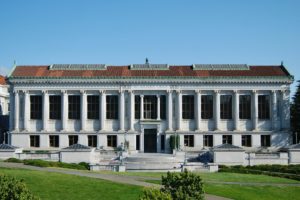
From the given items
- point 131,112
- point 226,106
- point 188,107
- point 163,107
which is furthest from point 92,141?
point 226,106

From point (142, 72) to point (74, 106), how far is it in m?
12.9

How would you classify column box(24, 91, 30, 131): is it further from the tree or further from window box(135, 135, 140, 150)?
the tree

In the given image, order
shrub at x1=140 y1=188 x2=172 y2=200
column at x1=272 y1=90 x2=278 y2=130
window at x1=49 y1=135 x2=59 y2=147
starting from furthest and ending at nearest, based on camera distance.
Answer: window at x1=49 y1=135 x2=59 y2=147, column at x1=272 y1=90 x2=278 y2=130, shrub at x1=140 y1=188 x2=172 y2=200

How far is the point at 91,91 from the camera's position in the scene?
77188 millimetres

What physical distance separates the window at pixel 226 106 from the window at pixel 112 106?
57.8 feet

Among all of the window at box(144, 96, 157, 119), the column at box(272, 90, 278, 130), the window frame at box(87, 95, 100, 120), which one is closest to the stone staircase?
the window at box(144, 96, 157, 119)

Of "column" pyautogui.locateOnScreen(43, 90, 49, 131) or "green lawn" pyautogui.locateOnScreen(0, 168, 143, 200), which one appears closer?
"green lawn" pyautogui.locateOnScreen(0, 168, 143, 200)

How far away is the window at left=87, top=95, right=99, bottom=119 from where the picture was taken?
77.4m

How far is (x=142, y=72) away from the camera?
78.9 m

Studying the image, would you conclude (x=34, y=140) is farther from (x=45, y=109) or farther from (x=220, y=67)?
(x=220, y=67)

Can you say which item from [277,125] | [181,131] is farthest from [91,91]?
[277,125]

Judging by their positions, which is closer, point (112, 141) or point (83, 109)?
point (112, 141)

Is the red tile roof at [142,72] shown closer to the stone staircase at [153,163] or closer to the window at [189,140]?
the window at [189,140]

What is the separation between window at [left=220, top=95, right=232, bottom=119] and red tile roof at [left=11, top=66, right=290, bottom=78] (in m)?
3.98
